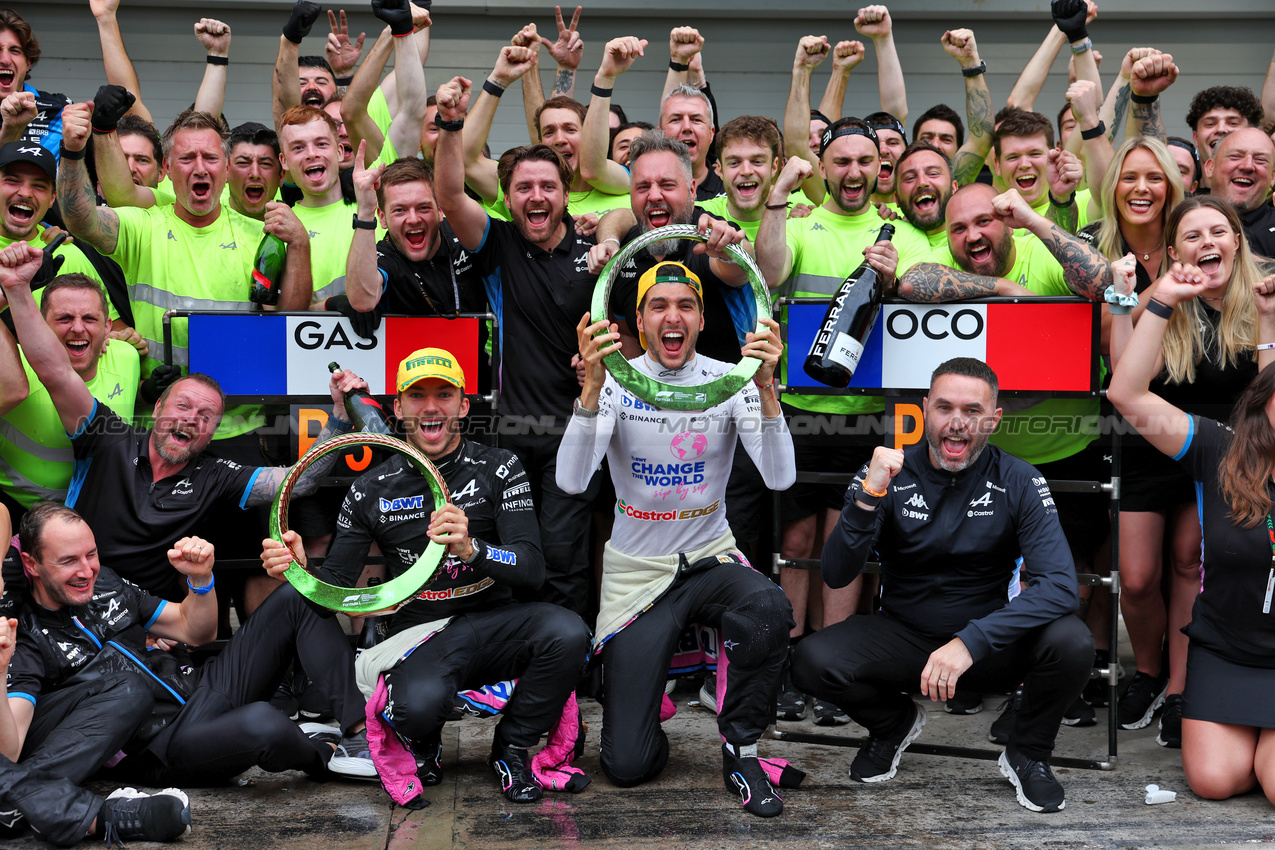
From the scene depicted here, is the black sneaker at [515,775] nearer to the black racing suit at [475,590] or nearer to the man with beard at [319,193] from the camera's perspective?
the black racing suit at [475,590]

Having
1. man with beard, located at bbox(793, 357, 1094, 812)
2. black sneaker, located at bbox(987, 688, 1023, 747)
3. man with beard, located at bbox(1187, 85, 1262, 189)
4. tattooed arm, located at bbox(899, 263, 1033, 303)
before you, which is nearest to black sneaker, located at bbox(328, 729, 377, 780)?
man with beard, located at bbox(793, 357, 1094, 812)

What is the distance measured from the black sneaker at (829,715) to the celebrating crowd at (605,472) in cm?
3

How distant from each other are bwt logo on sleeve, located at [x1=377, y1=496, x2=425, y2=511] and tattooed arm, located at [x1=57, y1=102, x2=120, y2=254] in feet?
6.23

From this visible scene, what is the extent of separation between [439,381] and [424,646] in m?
0.94

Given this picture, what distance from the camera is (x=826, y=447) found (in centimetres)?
475

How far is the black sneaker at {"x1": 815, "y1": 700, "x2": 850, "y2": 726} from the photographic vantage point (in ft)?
14.7

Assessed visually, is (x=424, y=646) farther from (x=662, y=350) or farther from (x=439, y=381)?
(x=662, y=350)

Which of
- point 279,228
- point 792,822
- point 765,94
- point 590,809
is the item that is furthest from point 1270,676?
point 765,94

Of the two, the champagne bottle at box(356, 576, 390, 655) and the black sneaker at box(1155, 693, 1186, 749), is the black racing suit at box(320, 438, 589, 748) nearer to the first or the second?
the champagne bottle at box(356, 576, 390, 655)

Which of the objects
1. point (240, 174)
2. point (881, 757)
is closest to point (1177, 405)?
point (881, 757)

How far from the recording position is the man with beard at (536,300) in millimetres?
4617

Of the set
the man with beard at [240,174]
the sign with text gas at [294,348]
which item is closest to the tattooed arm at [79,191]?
the man with beard at [240,174]

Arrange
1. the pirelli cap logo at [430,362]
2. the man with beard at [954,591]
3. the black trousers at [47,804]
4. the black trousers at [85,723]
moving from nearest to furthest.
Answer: the black trousers at [47,804] → the black trousers at [85,723] → the man with beard at [954,591] → the pirelli cap logo at [430,362]

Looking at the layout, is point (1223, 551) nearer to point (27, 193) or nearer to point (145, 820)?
point (145, 820)
